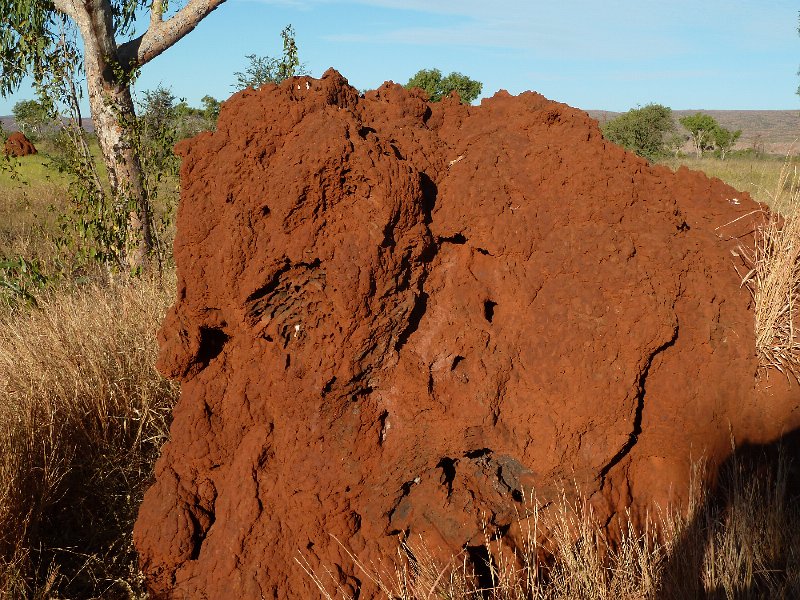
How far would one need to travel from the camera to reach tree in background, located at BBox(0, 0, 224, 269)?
6855 millimetres

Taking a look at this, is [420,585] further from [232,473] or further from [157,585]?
[157,585]

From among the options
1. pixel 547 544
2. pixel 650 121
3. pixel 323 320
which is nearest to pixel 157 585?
pixel 323 320

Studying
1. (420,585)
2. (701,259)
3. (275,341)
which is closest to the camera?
(420,585)

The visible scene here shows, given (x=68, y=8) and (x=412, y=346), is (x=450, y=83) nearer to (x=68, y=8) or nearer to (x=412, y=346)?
(x=68, y=8)

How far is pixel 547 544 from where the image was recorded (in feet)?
9.49

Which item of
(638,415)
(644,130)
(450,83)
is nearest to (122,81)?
(638,415)

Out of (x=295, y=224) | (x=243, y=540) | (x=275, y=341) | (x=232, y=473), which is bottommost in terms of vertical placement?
(x=243, y=540)

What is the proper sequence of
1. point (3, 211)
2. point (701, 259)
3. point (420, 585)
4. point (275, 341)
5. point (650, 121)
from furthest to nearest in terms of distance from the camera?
point (650, 121) < point (3, 211) < point (701, 259) < point (275, 341) < point (420, 585)

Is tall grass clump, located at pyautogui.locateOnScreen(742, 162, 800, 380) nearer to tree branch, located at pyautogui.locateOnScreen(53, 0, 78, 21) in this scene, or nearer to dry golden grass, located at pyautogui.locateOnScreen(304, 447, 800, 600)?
dry golden grass, located at pyautogui.locateOnScreen(304, 447, 800, 600)

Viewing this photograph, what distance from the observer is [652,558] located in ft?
8.90

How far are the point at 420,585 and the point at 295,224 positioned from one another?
4.89 ft

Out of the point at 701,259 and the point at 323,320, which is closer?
the point at 323,320

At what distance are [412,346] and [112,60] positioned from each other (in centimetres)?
639

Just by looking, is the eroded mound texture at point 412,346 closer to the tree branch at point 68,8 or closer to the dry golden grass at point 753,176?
the dry golden grass at point 753,176
